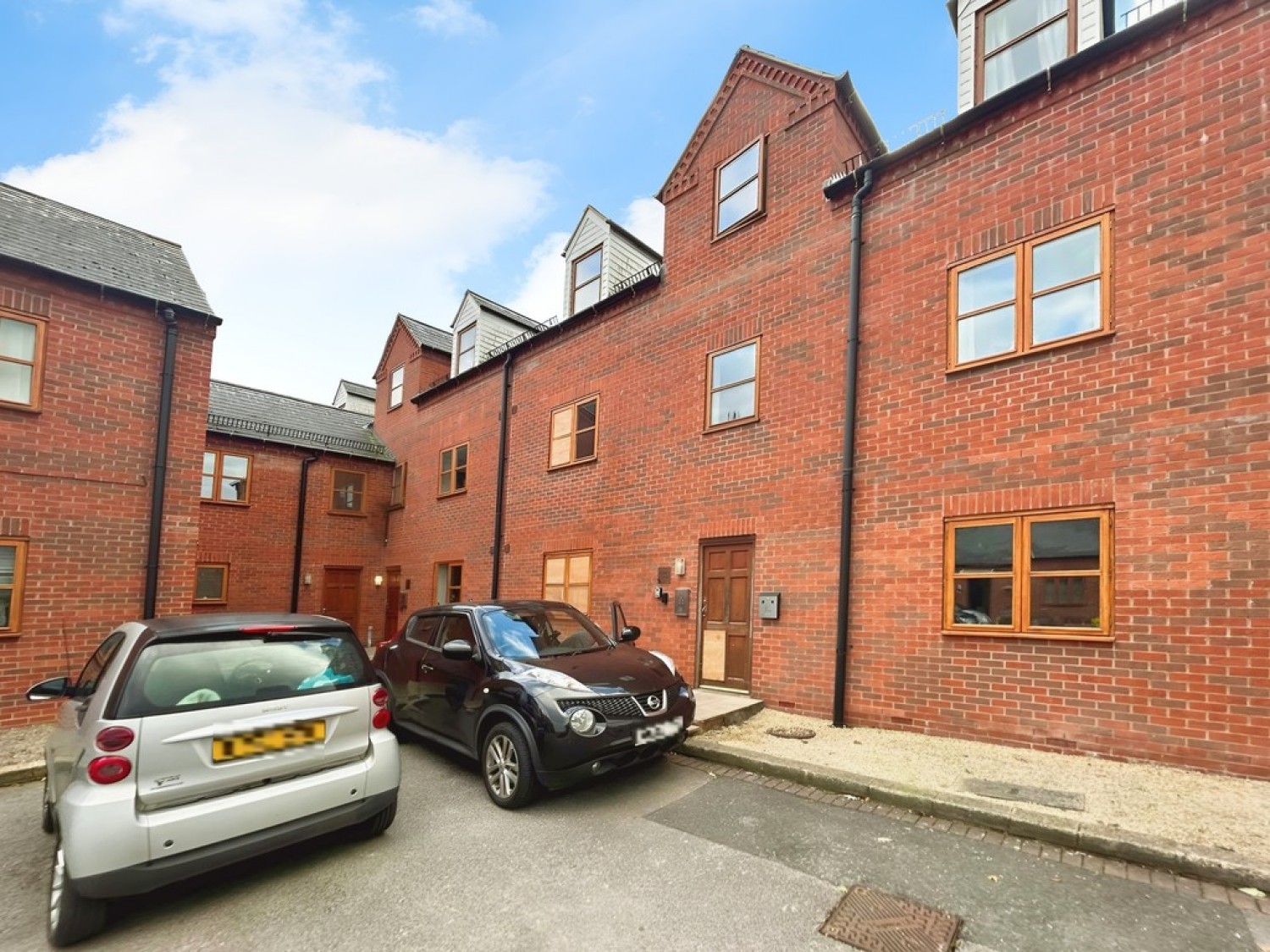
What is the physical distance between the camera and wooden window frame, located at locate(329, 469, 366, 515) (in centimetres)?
1692

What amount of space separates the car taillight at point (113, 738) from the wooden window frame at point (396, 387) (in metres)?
15.8

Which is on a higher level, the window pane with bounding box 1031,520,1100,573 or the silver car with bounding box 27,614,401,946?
the window pane with bounding box 1031,520,1100,573

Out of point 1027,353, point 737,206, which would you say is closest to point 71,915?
point 1027,353

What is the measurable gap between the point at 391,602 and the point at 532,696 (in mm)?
13488

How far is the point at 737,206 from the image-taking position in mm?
9516

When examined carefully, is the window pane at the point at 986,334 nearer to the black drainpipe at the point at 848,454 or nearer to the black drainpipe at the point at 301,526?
the black drainpipe at the point at 848,454

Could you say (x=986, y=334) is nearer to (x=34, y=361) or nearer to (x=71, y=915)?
(x=71, y=915)

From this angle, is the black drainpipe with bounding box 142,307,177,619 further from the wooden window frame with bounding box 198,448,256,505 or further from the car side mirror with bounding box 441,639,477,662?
the wooden window frame with bounding box 198,448,256,505

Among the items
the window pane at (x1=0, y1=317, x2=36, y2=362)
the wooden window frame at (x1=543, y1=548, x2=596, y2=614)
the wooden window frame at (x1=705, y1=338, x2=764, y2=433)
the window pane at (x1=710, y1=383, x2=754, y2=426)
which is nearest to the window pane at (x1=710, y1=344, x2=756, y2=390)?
the wooden window frame at (x1=705, y1=338, x2=764, y2=433)

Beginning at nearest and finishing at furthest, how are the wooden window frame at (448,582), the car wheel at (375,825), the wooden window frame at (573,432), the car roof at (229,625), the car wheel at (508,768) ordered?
1. the car roof at (229,625)
2. the car wheel at (375,825)
3. the car wheel at (508,768)
4. the wooden window frame at (573,432)
5. the wooden window frame at (448,582)

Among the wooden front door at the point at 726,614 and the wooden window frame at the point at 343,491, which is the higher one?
the wooden window frame at the point at 343,491

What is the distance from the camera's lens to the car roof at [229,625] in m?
3.66

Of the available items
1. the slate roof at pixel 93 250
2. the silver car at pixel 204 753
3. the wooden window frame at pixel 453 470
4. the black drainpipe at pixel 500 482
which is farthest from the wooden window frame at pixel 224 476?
the silver car at pixel 204 753

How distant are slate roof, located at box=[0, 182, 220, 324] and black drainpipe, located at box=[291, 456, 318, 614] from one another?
7648mm
